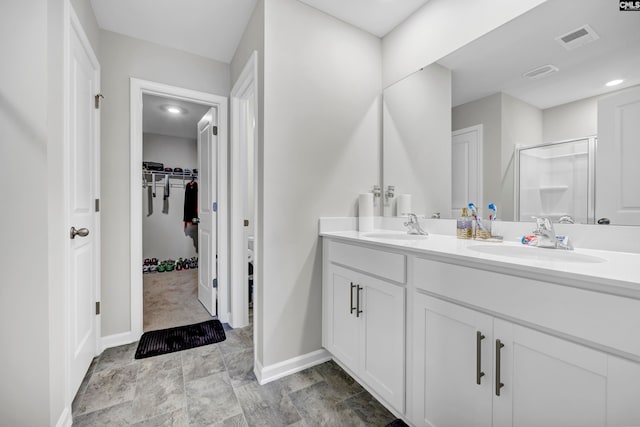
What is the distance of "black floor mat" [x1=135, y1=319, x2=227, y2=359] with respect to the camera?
2076mm

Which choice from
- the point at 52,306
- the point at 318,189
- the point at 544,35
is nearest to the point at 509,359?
the point at 318,189

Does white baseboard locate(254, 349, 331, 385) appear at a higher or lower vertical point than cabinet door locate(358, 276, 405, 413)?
lower

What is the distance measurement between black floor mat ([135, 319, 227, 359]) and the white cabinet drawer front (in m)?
1.96

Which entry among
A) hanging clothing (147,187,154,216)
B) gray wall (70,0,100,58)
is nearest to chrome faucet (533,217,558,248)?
gray wall (70,0,100,58)

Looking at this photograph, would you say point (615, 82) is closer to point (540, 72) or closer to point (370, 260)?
point (540, 72)

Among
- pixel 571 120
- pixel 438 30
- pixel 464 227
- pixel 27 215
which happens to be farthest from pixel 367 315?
pixel 438 30

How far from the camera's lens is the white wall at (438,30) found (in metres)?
1.48

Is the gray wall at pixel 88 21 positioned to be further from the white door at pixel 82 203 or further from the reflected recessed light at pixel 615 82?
the reflected recessed light at pixel 615 82

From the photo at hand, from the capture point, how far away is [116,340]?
2.16m

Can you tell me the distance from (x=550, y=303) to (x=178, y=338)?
8.19ft

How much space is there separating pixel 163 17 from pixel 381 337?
8.87 feet

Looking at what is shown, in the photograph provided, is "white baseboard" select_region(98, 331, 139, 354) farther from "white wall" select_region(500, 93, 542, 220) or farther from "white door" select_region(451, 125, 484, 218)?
"white wall" select_region(500, 93, 542, 220)

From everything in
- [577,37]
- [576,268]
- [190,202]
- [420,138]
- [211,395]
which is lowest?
[211,395]

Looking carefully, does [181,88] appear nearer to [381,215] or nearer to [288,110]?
[288,110]
